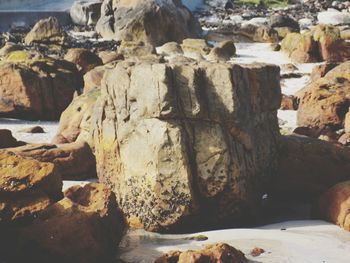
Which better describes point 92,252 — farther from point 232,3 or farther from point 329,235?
point 232,3

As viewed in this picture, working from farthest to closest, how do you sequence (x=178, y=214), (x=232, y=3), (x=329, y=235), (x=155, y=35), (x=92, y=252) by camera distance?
(x=232, y=3) < (x=155, y=35) < (x=178, y=214) < (x=329, y=235) < (x=92, y=252)

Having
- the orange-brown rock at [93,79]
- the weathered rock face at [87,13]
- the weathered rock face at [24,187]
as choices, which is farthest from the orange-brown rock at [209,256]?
the weathered rock face at [87,13]

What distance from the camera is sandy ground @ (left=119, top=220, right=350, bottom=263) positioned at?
6438mm

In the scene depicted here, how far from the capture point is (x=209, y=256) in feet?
19.3

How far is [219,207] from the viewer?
7.76m

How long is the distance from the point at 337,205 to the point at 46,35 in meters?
21.7

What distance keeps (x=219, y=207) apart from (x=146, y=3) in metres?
21.8

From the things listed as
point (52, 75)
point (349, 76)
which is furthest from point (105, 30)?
point (349, 76)

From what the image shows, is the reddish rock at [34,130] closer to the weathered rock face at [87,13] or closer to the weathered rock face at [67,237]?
the weathered rock face at [67,237]

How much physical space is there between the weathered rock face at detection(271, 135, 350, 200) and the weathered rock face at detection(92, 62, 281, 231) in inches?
34.5

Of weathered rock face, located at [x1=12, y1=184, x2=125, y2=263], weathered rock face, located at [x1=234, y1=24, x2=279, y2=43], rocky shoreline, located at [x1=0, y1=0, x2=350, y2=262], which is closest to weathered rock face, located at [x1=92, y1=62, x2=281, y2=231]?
rocky shoreline, located at [x1=0, y1=0, x2=350, y2=262]

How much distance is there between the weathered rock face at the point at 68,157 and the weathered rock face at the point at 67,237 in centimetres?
290

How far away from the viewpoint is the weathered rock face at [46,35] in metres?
27.2

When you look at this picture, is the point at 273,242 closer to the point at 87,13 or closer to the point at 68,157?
the point at 68,157
